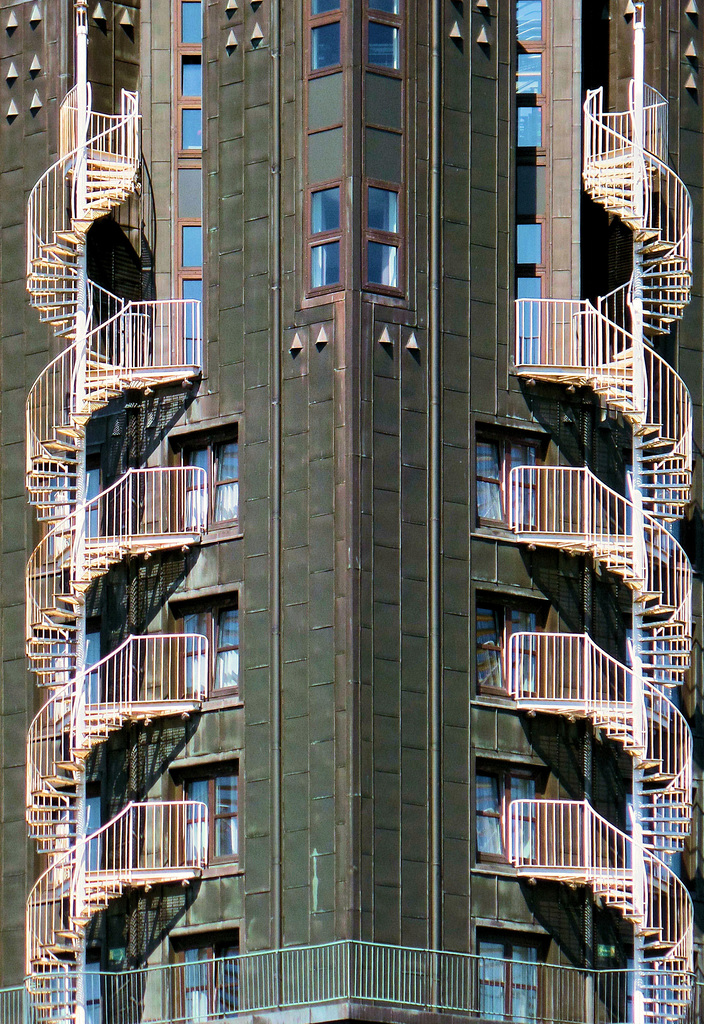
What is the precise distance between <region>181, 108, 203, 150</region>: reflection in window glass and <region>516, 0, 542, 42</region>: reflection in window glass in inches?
349

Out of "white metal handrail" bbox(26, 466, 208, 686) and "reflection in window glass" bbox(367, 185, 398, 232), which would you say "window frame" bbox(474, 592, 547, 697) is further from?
"reflection in window glass" bbox(367, 185, 398, 232)

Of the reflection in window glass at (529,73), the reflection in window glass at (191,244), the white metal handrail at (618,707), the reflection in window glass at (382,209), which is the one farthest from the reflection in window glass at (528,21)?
the white metal handrail at (618,707)

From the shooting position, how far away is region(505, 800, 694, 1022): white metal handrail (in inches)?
3369

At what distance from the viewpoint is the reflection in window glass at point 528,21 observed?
9331 cm

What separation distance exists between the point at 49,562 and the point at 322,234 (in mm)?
11512

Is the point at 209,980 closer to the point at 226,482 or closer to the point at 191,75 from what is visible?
the point at 226,482

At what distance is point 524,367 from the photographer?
→ 89312 mm

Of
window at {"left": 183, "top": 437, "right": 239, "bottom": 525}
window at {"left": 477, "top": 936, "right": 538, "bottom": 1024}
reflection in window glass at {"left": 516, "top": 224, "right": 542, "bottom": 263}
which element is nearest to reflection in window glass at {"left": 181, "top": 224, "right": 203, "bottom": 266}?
window at {"left": 183, "top": 437, "right": 239, "bottom": 525}

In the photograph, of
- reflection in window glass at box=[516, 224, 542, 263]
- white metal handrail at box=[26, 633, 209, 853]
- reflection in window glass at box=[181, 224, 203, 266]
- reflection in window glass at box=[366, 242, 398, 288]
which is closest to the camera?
reflection in window glass at box=[366, 242, 398, 288]

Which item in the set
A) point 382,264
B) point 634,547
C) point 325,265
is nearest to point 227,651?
point 325,265

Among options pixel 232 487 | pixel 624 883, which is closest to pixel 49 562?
pixel 232 487

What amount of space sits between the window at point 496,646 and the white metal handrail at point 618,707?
10 cm

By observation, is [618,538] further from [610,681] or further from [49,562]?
[49,562]

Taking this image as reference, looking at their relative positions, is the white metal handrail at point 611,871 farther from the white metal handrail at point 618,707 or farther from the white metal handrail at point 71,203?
the white metal handrail at point 71,203
